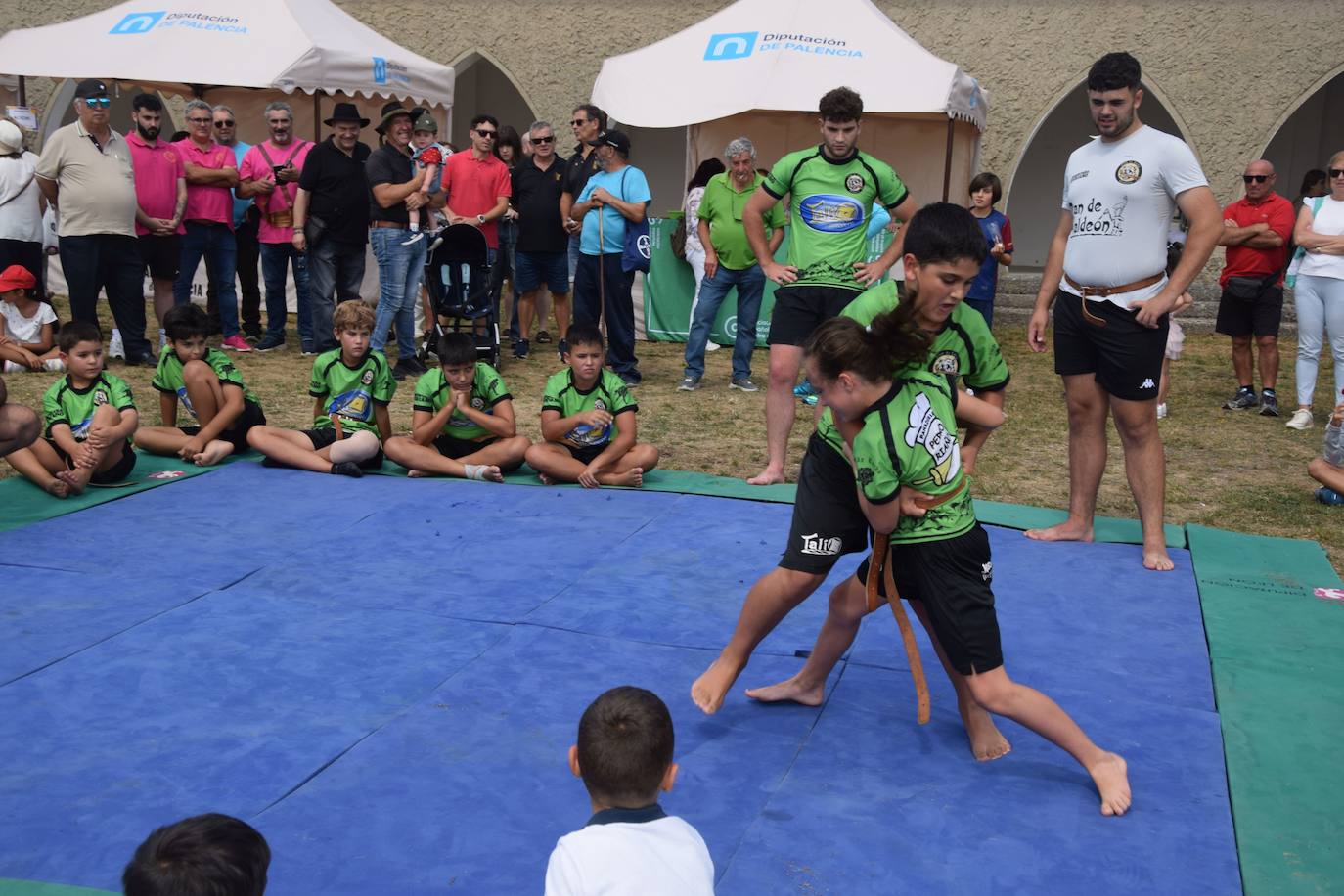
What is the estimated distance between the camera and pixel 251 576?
457 centimetres

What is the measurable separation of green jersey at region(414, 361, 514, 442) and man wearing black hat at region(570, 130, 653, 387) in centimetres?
300

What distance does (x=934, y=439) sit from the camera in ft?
9.87

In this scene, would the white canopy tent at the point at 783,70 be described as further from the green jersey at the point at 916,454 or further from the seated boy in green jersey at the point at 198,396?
the green jersey at the point at 916,454

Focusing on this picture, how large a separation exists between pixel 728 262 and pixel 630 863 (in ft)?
25.8

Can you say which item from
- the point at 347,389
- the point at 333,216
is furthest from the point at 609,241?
the point at 347,389

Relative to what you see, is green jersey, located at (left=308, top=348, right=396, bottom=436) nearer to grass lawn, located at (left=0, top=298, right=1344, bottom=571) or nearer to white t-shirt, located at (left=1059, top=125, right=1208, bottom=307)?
grass lawn, located at (left=0, top=298, right=1344, bottom=571)

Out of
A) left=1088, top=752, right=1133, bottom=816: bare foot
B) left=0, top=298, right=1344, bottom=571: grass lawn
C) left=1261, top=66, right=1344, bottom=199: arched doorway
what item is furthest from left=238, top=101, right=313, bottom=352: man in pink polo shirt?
left=1261, top=66, right=1344, bottom=199: arched doorway

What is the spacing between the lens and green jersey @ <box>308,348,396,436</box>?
6302 millimetres

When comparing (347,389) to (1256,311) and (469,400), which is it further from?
(1256,311)

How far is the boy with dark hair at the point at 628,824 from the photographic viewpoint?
185 centimetres

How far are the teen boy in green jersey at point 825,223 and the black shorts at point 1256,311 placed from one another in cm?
396

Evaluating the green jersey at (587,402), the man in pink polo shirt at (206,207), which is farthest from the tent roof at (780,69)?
the green jersey at (587,402)

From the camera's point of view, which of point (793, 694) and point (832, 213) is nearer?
point (793, 694)

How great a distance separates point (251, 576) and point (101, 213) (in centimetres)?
493
